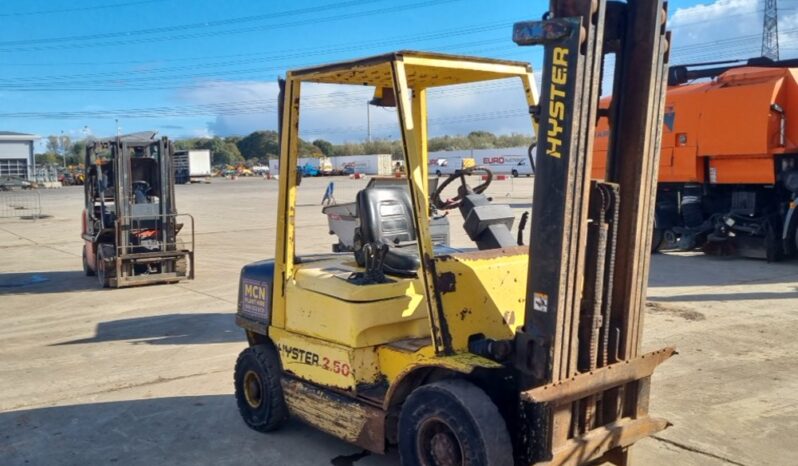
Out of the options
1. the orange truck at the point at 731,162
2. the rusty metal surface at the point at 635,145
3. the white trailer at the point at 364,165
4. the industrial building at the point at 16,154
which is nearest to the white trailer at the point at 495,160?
the white trailer at the point at 364,165

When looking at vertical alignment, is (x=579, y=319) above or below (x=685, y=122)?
below

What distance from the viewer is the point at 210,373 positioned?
291 inches

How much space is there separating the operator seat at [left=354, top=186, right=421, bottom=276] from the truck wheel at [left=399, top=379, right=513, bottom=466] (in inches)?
49.1

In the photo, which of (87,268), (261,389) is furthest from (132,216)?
(261,389)

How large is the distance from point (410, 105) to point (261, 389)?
98.5 inches

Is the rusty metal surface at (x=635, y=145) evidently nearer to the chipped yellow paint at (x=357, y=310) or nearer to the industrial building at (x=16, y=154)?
the chipped yellow paint at (x=357, y=310)

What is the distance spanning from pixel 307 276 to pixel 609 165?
2.16m

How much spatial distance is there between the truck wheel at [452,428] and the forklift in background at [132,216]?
32.1 ft

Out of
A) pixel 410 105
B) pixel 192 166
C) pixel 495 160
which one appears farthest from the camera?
pixel 192 166

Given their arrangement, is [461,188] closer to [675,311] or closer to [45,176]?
[675,311]

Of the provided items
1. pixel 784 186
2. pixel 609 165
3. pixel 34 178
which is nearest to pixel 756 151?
pixel 784 186

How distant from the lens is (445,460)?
13.0 ft

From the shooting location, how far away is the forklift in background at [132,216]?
1318 centimetres

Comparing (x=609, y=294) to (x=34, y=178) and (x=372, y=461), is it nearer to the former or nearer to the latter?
(x=372, y=461)
